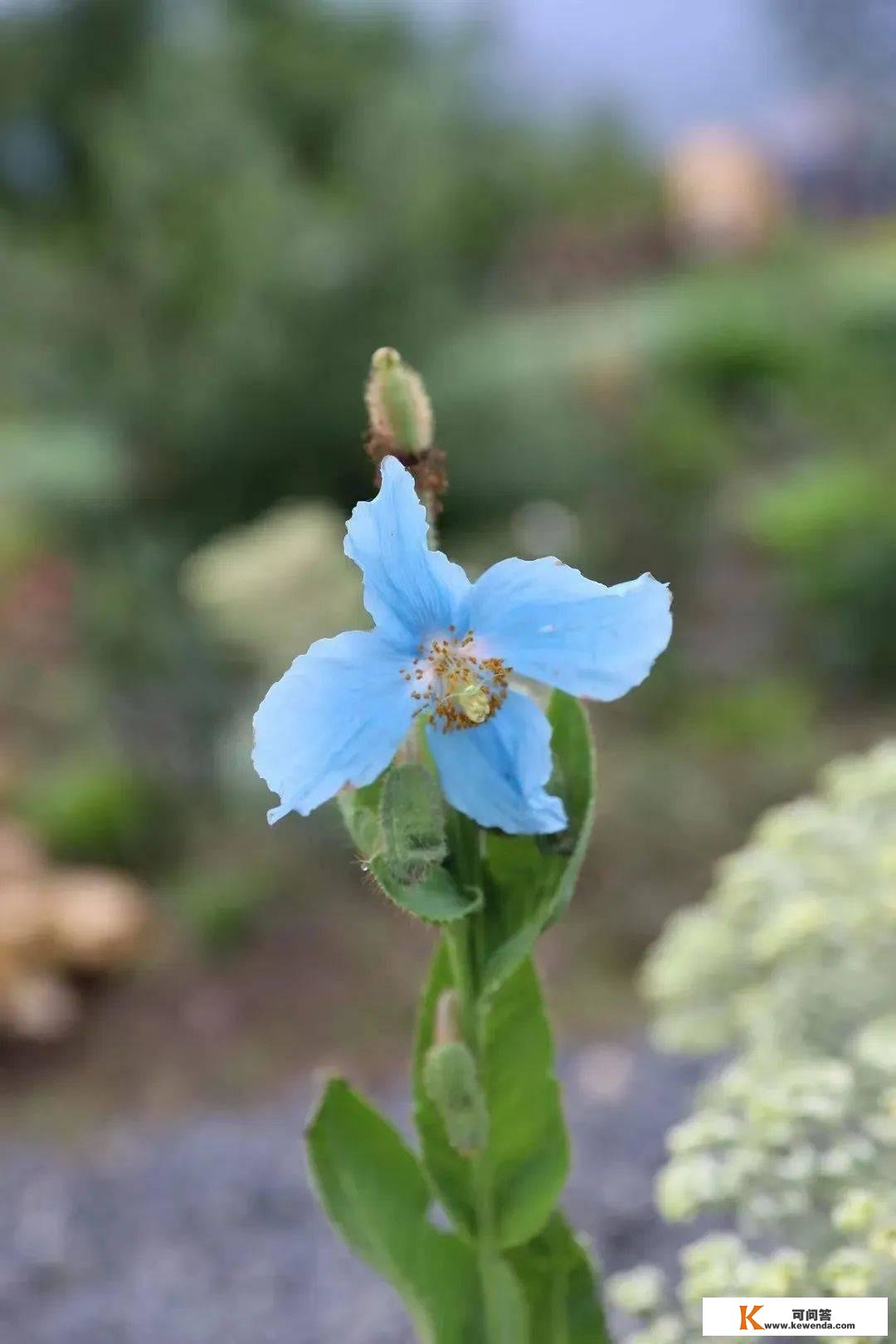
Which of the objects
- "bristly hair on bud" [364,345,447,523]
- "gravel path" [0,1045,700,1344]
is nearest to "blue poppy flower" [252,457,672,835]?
"bristly hair on bud" [364,345,447,523]

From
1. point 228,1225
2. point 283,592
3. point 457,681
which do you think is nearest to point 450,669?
point 457,681

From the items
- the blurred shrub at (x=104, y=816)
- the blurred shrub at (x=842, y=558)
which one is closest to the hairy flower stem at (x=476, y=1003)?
the blurred shrub at (x=104, y=816)

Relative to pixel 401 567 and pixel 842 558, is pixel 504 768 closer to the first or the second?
pixel 401 567

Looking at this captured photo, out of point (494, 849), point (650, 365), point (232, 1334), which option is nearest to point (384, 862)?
point (494, 849)

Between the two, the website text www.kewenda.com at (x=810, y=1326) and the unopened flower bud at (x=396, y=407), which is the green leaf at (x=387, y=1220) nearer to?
the website text www.kewenda.com at (x=810, y=1326)

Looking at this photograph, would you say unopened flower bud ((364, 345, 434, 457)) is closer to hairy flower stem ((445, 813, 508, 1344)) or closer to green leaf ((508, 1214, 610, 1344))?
hairy flower stem ((445, 813, 508, 1344))

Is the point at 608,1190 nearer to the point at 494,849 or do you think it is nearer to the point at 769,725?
the point at 494,849

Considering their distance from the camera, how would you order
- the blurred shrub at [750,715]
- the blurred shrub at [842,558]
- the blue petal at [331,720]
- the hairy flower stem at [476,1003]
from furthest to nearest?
A: the blurred shrub at [842,558] → the blurred shrub at [750,715] → the hairy flower stem at [476,1003] → the blue petal at [331,720]
